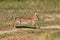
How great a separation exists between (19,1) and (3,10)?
9.33 feet

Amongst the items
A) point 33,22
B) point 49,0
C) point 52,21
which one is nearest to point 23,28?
point 33,22

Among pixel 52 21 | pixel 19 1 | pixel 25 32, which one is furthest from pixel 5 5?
pixel 25 32

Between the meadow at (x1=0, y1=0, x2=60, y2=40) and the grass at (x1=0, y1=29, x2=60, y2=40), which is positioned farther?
the meadow at (x1=0, y1=0, x2=60, y2=40)

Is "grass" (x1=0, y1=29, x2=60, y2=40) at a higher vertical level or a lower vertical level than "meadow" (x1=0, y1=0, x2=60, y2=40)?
lower

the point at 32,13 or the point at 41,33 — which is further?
the point at 32,13

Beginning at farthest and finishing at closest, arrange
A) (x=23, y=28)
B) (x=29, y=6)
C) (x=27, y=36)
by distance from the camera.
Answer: (x=29, y=6), (x=23, y=28), (x=27, y=36)

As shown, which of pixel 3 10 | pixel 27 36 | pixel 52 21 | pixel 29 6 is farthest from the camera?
pixel 29 6

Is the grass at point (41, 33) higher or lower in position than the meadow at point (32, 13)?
lower

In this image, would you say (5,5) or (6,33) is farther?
(5,5)

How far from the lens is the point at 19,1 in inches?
834

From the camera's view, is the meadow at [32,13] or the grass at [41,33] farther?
the meadow at [32,13]

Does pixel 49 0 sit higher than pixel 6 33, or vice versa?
pixel 49 0

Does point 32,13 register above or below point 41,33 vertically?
above

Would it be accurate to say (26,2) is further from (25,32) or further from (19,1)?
(25,32)
